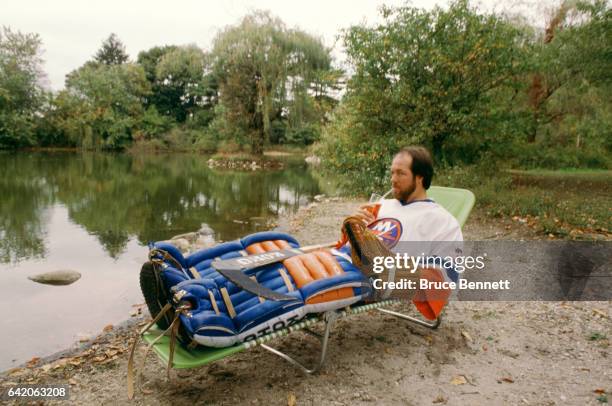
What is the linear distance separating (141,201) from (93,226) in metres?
3.30

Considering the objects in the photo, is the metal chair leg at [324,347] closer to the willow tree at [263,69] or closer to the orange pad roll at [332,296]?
the orange pad roll at [332,296]

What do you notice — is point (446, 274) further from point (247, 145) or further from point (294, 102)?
point (247, 145)

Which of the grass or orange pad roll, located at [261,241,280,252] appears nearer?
orange pad roll, located at [261,241,280,252]

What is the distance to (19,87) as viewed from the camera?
32562mm

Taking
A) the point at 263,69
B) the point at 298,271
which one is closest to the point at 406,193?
the point at 298,271

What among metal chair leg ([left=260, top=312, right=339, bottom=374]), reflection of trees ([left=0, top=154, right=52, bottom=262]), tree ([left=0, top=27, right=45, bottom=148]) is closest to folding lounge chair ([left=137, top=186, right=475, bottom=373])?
metal chair leg ([left=260, top=312, right=339, bottom=374])

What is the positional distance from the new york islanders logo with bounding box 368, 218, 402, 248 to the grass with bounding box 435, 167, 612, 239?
4299mm

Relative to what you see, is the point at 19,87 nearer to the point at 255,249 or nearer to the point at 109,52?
the point at 109,52

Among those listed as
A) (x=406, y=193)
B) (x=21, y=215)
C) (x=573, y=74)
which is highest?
(x=573, y=74)

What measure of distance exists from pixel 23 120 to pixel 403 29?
33307 mm

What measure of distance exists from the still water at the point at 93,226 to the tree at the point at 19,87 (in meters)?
14.2

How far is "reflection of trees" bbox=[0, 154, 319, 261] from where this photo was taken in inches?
353

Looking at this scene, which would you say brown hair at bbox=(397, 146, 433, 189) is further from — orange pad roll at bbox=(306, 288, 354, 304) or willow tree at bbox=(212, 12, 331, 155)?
willow tree at bbox=(212, 12, 331, 155)

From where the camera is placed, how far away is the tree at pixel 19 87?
3167cm
